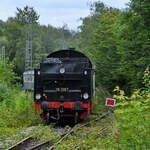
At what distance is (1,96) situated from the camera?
2019cm

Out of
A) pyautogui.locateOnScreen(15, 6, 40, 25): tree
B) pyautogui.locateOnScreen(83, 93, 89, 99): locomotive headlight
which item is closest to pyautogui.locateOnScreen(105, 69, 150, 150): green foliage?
pyautogui.locateOnScreen(83, 93, 89, 99): locomotive headlight

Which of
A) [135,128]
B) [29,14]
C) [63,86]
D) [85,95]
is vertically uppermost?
[29,14]

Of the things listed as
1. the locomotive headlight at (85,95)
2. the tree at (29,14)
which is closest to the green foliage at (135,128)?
the locomotive headlight at (85,95)

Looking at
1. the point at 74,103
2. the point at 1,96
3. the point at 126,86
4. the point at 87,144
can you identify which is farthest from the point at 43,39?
the point at 87,144

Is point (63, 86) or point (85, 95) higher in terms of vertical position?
point (63, 86)

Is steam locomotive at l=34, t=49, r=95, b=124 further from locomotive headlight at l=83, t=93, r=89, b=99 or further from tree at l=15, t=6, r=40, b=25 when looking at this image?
tree at l=15, t=6, r=40, b=25

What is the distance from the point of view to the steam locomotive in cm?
1255

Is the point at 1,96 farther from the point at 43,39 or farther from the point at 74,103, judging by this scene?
the point at 43,39

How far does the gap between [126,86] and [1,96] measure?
37.8 feet

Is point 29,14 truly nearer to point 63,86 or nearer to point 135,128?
point 63,86

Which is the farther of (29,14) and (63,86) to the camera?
(29,14)

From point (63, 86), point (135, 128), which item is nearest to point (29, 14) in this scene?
point (63, 86)

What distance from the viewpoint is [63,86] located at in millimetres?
12820

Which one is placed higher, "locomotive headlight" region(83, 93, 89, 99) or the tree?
the tree
